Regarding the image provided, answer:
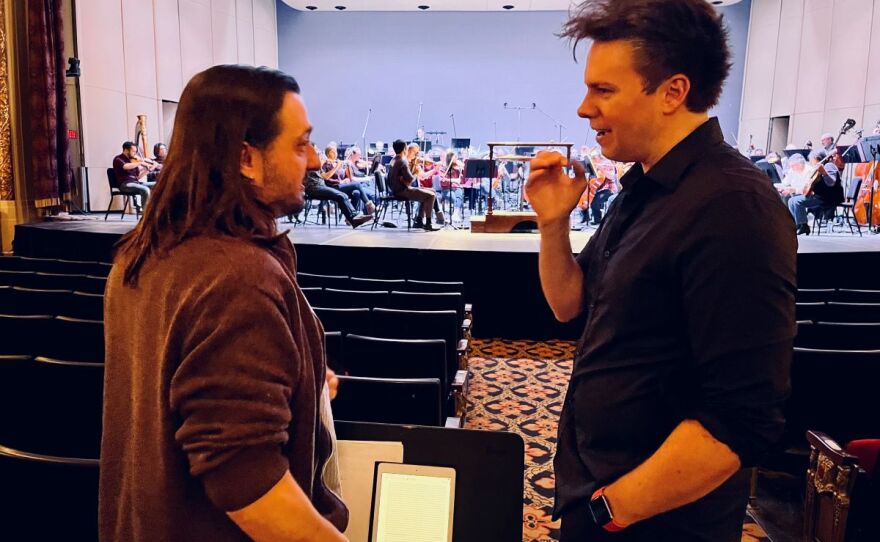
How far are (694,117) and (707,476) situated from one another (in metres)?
0.56

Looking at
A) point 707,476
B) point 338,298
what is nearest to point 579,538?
point 707,476

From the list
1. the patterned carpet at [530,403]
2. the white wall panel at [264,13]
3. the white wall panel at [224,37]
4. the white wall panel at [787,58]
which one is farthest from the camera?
the white wall panel at [264,13]

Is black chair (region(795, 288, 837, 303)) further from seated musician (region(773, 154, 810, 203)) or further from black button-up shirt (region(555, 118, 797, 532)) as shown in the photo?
seated musician (region(773, 154, 810, 203))

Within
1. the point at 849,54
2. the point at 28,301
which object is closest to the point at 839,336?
the point at 28,301

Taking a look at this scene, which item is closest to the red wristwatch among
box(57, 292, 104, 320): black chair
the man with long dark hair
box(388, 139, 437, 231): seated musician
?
the man with long dark hair

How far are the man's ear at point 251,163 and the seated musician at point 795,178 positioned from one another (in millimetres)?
8520

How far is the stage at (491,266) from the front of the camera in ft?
16.8

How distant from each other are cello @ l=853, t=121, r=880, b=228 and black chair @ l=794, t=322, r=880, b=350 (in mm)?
6216

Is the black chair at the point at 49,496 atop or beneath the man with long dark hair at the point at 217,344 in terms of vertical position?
beneath

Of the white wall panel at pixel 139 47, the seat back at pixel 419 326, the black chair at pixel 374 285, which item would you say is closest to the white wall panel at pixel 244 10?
the white wall panel at pixel 139 47

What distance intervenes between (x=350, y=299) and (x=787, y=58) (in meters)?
12.7

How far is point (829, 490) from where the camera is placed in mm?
1585

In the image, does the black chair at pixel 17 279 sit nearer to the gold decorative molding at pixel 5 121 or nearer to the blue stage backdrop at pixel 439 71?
the gold decorative molding at pixel 5 121

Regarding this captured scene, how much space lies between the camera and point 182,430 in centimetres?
75
